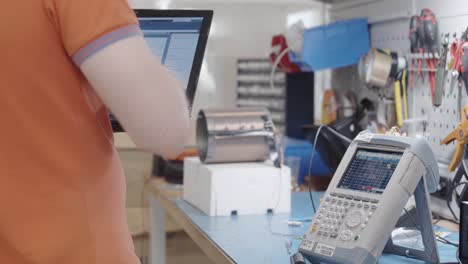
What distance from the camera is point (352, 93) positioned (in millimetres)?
2510

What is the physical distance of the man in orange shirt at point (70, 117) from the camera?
789 millimetres

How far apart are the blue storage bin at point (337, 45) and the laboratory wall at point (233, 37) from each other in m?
0.71

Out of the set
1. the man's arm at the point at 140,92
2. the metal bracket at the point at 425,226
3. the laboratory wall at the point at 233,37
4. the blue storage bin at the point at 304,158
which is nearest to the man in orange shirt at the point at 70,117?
the man's arm at the point at 140,92

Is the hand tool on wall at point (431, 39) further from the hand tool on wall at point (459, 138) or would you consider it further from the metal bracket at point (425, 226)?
the metal bracket at point (425, 226)

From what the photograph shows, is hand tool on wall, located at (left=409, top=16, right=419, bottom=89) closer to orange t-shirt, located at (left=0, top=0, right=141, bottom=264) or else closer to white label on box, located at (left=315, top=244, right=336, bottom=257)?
white label on box, located at (left=315, top=244, right=336, bottom=257)

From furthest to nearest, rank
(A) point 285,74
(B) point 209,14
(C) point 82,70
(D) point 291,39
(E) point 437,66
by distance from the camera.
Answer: (A) point 285,74
(D) point 291,39
(E) point 437,66
(B) point 209,14
(C) point 82,70

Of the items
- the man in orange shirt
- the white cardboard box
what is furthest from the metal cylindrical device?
the man in orange shirt

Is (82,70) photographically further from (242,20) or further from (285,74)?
(242,20)

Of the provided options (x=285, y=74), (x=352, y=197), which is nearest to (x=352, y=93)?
(x=285, y=74)

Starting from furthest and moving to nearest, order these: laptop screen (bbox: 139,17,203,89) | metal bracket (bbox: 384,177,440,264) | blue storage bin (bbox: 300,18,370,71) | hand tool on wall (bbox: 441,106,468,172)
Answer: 1. blue storage bin (bbox: 300,18,370,71)
2. hand tool on wall (bbox: 441,106,468,172)
3. metal bracket (bbox: 384,177,440,264)
4. laptop screen (bbox: 139,17,203,89)

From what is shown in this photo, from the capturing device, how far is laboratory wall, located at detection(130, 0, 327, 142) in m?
3.19

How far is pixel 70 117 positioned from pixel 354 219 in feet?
2.01

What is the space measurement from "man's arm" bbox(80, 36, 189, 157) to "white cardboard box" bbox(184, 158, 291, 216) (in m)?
1.01

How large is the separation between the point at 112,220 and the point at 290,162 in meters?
1.44
